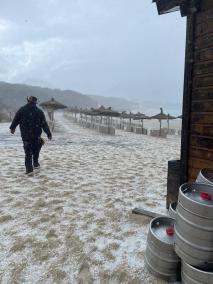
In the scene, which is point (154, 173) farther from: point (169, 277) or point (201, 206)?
point (201, 206)

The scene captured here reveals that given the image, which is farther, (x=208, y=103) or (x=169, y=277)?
(x=208, y=103)

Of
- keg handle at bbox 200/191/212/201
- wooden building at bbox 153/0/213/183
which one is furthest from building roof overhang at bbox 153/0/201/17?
keg handle at bbox 200/191/212/201

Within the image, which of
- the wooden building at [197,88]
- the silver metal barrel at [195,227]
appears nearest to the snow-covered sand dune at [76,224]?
the silver metal barrel at [195,227]

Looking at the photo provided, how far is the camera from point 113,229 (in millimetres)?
4250

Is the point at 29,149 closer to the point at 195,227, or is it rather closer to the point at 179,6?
the point at 179,6

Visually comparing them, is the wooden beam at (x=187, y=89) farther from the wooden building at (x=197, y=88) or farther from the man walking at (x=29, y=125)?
the man walking at (x=29, y=125)

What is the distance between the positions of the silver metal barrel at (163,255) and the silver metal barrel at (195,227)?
307mm

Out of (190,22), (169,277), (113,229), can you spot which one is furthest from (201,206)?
(190,22)

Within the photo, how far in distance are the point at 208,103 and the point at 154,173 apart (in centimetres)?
444

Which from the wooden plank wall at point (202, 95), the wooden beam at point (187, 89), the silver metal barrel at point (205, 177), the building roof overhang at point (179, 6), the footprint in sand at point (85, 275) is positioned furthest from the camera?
the wooden beam at point (187, 89)

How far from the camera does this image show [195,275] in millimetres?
2572

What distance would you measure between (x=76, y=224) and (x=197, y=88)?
267 cm

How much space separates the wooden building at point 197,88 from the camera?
3711mm

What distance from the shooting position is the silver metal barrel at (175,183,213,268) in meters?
2.42
